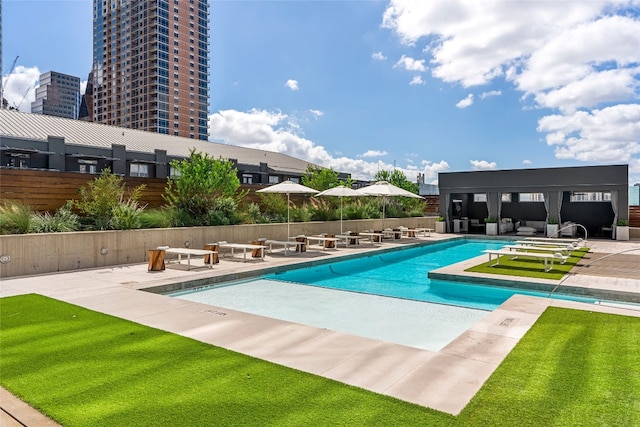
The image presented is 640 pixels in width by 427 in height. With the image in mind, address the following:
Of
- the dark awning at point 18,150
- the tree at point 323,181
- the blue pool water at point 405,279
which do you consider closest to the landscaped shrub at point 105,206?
the blue pool water at point 405,279

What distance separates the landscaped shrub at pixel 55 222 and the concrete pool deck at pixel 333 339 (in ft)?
4.99

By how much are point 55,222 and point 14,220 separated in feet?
2.79

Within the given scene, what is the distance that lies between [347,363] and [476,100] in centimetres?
1903

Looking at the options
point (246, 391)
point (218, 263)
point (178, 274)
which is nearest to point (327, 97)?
point (218, 263)

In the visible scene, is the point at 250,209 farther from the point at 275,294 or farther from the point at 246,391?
the point at 246,391

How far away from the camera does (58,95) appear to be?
112688mm

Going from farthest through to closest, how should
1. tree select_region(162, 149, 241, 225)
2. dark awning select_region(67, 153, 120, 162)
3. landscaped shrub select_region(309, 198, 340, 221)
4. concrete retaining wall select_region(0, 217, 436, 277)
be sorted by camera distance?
dark awning select_region(67, 153, 120, 162)
landscaped shrub select_region(309, 198, 340, 221)
tree select_region(162, 149, 241, 225)
concrete retaining wall select_region(0, 217, 436, 277)

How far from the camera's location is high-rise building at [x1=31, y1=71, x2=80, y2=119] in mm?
107250

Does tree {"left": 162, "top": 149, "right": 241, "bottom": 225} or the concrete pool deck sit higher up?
tree {"left": 162, "top": 149, "right": 241, "bottom": 225}

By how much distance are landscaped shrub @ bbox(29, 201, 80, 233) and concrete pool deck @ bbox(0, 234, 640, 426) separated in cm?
152

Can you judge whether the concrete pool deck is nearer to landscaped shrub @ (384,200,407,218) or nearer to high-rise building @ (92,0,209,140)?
landscaped shrub @ (384,200,407,218)

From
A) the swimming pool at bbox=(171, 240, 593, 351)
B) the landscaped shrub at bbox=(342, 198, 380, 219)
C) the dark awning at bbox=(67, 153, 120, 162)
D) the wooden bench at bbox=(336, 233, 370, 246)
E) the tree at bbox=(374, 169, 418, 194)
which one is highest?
the dark awning at bbox=(67, 153, 120, 162)

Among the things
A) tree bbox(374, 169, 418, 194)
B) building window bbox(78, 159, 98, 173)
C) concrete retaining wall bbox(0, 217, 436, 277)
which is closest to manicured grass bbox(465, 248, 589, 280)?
concrete retaining wall bbox(0, 217, 436, 277)

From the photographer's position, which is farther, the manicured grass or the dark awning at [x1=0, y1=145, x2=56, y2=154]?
the dark awning at [x1=0, y1=145, x2=56, y2=154]
